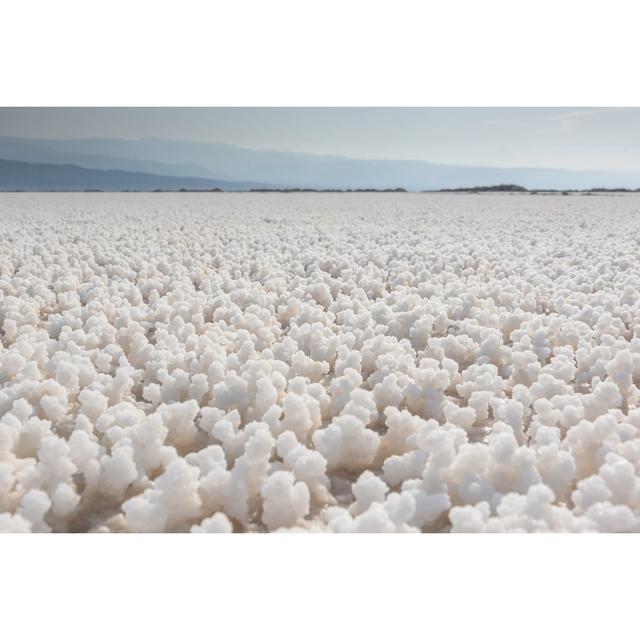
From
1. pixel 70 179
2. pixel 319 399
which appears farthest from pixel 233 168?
pixel 319 399

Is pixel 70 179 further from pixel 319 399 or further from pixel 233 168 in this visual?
pixel 319 399

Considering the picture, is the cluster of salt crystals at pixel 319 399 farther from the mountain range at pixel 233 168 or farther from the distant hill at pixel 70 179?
the distant hill at pixel 70 179

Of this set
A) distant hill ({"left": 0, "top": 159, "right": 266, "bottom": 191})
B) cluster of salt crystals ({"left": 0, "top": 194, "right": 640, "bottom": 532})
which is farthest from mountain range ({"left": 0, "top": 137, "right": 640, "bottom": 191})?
cluster of salt crystals ({"left": 0, "top": 194, "right": 640, "bottom": 532})

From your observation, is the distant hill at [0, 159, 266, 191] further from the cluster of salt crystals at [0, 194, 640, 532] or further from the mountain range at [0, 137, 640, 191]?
the cluster of salt crystals at [0, 194, 640, 532]

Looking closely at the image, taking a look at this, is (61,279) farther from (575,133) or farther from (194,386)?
(575,133)

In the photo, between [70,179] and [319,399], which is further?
[70,179]

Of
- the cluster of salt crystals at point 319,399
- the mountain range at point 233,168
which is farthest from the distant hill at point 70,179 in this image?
the cluster of salt crystals at point 319,399
